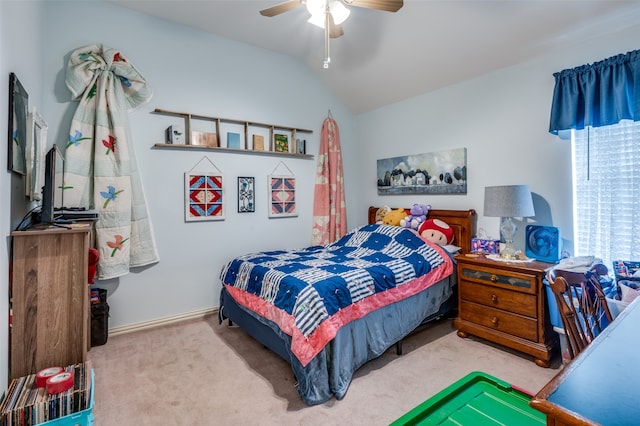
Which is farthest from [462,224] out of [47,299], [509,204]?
[47,299]

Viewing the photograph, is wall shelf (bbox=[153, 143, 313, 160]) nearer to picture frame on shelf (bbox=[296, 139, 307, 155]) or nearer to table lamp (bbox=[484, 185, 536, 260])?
picture frame on shelf (bbox=[296, 139, 307, 155])

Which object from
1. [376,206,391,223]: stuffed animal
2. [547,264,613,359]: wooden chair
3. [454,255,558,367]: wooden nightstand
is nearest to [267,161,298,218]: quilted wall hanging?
[376,206,391,223]: stuffed animal

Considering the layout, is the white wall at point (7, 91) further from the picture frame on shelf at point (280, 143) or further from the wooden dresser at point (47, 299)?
the picture frame on shelf at point (280, 143)

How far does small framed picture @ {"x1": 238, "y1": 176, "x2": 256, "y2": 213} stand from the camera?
375cm

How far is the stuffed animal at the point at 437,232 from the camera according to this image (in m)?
3.38

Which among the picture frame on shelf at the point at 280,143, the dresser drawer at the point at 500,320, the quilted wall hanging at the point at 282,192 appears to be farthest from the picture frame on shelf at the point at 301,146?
the dresser drawer at the point at 500,320

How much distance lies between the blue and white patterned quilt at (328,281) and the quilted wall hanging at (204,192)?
0.79m

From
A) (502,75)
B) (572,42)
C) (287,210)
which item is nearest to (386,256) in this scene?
→ (287,210)

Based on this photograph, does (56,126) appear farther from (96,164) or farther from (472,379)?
(472,379)

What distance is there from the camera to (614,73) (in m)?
2.38

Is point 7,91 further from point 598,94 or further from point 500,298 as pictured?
point 598,94

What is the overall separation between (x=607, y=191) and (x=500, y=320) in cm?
132

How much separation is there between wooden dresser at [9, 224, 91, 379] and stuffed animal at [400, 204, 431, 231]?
3.03 meters

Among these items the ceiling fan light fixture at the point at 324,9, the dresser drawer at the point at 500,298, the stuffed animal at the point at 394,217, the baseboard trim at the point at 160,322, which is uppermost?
the ceiling fan light fixture at the point at 324,9
